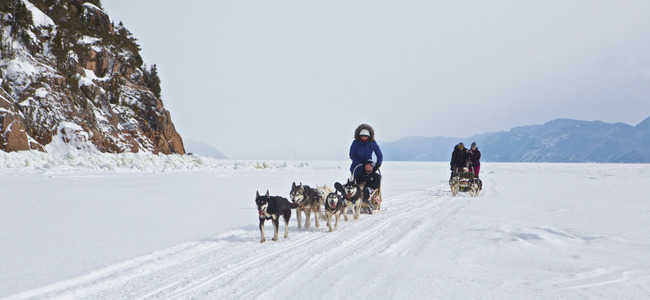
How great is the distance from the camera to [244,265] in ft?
13.7

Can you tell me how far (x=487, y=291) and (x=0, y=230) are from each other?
276 inches

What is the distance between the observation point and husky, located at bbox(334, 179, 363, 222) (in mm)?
7168

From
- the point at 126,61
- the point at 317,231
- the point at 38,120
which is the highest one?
the point at 126,61

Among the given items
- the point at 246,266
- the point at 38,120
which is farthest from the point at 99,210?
the point at 38,120

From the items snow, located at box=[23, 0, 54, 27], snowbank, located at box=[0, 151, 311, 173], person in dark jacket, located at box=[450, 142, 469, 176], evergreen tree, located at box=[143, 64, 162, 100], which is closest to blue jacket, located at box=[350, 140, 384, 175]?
person in dark jacket, located at box=[450, 142, 469, 176]

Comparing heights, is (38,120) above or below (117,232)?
above

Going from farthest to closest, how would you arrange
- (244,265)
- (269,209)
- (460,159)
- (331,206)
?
(460,159) < (331,206) < (269,209) < (244,265)

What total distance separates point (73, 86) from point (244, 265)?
3261 centimetres

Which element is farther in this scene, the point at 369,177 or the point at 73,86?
the point at 73,86

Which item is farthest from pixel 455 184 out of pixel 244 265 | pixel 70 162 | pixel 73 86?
pixel 73 86

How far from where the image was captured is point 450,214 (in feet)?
27.0

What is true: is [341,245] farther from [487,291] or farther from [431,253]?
[487,291]

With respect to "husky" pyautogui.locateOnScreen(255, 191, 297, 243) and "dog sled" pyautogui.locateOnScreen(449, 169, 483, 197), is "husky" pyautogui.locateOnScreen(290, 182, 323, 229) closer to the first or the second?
"husky" pyautogui.locateOnScreen(255, 191, 297, 243)

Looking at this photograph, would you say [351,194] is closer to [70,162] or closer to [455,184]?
[455,184]
